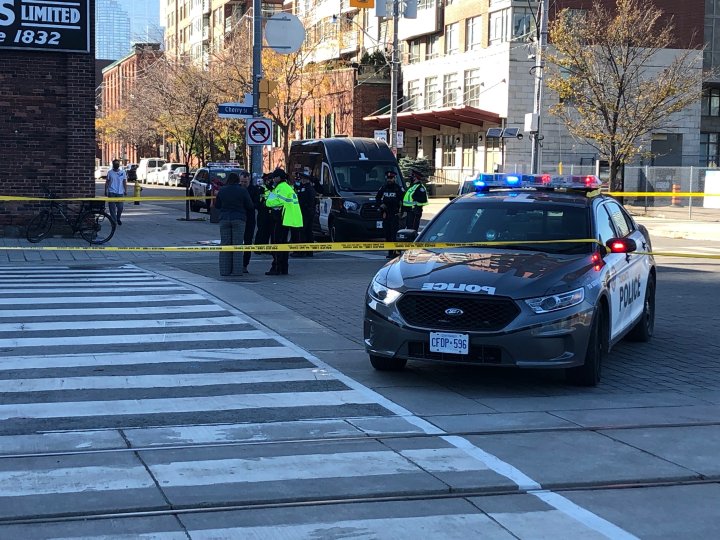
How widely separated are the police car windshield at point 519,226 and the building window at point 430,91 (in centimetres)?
4910

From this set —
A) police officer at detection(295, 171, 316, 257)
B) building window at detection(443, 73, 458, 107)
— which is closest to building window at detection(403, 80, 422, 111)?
building window at detection(443, 73, 458, 107)

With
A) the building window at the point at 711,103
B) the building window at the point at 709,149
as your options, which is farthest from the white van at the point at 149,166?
the building window at the point at 711,103

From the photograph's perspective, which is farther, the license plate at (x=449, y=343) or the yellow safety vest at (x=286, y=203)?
the yellow safety vest at (x=286, y=203)

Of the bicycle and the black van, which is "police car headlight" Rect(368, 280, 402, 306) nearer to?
the black van

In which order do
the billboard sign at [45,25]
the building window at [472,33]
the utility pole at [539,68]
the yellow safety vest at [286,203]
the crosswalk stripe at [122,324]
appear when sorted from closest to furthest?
the crosswalk stripe at [122,324] < the yellow safety vest at [286,203] < the billboard sign at [45,25] < the utility pole at [539,68] < the building window at [472,33]

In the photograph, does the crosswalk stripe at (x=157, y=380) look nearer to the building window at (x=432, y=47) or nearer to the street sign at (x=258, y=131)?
the street sign at (x=258, y=131)

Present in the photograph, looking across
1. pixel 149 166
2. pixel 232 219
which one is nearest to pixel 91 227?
pixel 232 219

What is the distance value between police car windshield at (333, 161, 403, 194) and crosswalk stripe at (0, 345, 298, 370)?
14.9 meters

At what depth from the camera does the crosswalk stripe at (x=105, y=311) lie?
1248cm

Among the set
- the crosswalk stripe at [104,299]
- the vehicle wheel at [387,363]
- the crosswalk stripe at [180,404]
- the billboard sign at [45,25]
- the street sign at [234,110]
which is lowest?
the crosswalk stripe at [180,404]

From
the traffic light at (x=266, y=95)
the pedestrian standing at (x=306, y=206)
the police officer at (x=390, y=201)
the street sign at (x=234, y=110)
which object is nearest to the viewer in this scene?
the pedestrian standing at (x=306, y=206)

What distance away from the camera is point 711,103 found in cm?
5772

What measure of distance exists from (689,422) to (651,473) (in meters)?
1.51

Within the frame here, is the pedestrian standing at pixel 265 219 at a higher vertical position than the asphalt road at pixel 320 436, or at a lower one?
higher
